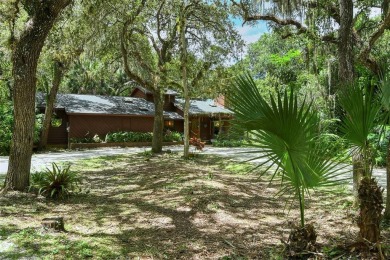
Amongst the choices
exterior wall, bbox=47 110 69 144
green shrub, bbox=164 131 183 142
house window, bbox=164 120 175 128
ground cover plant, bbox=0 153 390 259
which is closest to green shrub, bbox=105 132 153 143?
green shrub, bbox=164 131 183 142

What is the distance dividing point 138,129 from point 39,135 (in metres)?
7.36

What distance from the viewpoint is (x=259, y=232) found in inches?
186

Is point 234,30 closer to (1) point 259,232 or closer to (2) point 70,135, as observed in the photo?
(1) point 259,232

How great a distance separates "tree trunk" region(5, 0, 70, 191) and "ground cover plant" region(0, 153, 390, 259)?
54 cm

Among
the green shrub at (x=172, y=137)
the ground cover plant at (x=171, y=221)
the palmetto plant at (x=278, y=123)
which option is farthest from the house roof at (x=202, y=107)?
the palmetto plant at (x=278, y=123)

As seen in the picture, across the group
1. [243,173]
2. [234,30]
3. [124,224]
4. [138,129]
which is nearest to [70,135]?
[138,129]

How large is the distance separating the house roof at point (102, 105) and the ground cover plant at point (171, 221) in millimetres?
14412

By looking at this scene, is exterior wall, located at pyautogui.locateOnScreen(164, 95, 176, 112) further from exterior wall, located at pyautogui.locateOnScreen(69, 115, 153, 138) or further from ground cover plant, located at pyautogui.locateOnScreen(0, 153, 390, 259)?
ground cover plant, located at pyautogui.locateOnScreen(0, 153, 390, 259)

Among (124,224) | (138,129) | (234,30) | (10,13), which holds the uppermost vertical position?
(234,30)

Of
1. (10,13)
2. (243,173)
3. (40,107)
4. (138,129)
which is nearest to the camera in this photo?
(10,13)

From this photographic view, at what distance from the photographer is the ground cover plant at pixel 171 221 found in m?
3.92

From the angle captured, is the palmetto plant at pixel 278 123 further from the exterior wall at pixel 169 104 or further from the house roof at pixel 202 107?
the exterior wall at pixel 169 104

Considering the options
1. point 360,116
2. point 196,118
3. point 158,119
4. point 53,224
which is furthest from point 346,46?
point 196,118

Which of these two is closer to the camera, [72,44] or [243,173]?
[243,173]
